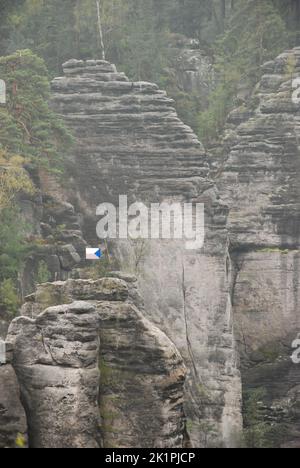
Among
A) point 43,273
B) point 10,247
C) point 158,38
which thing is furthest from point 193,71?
point 10,247

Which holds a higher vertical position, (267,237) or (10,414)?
(267,237)

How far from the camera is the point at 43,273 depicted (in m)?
61.5

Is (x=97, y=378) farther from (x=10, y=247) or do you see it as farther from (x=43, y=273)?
(x=43, y=273)

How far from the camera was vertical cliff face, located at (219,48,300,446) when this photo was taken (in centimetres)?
6950

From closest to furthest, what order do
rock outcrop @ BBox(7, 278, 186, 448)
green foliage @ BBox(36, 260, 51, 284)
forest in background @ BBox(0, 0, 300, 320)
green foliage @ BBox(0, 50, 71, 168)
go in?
rock outcrop @ BBox(7, 278, 186, 448) → green foliage @ BBox(36, 260, 51, 284) → green foliage @ BBox(0, 50, 71, 168) → forest in background @ BBox(0, 0, 300, 320)

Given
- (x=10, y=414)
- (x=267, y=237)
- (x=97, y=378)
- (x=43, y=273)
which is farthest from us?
(x=267, y=237)

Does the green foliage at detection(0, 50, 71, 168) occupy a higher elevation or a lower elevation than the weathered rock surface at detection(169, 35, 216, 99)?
lower

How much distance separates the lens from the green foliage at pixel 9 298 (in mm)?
58594

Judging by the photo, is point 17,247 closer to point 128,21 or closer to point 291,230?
point 291,230

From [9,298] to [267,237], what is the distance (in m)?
15.0

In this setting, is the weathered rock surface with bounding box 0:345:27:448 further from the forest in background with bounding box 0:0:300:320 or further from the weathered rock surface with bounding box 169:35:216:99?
the weathered rock surface with bounding box 169:35:216:99

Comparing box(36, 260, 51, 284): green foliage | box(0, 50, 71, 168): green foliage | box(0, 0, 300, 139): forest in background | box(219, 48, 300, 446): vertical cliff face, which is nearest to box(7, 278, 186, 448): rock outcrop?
box(36, 260, 51, 284): green foliage

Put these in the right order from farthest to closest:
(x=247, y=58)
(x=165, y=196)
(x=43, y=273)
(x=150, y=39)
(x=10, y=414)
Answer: (x=150, y=39), (x=247, y=58), (x=165, y=196), (x=43, y=273), (x=10, y=414)

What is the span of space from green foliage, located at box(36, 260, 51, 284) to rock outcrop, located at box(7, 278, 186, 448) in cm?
1174
